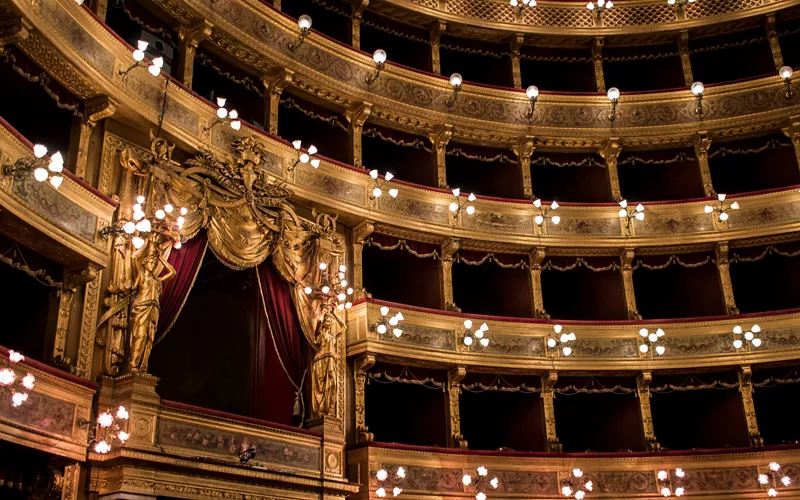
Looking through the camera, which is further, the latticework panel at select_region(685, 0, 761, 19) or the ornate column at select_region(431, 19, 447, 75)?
the latticework panel at select_region(685, 0, 761, 19)

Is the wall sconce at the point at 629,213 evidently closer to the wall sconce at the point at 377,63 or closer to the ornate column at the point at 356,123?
the ornate column at the point at 356,123

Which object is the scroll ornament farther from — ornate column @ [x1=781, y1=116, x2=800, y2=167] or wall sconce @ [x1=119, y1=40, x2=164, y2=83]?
ornate column @ [x1=781, y1=116, x2=800, y2=167]

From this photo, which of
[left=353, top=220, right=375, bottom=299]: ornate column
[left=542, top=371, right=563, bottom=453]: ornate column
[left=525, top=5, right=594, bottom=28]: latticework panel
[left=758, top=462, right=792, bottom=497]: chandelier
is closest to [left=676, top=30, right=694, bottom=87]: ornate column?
[left=525, top=5, right=594, bottom=28]: latticework panel

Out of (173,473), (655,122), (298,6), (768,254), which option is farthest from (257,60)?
(768,254)

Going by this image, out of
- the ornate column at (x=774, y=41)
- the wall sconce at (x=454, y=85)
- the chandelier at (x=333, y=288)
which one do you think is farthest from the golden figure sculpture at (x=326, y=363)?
the ornate column at (x=774, y=41)

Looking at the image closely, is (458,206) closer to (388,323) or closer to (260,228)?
(388,323)

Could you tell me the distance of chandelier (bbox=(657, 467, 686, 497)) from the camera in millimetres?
16266

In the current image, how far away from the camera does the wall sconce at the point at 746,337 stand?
56.3 ft

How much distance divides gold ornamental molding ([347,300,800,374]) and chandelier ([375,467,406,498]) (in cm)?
229

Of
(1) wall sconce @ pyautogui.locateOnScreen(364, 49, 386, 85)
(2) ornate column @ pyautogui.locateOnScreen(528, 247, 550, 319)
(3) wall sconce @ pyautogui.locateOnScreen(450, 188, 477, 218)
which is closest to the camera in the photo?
(1) wall sconce @ pyautogui.locateOnScreen(364, 49, 386, 85)

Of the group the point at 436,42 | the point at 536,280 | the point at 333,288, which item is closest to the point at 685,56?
the point at 436,42

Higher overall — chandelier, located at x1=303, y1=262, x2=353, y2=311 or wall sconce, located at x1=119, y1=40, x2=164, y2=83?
wall sconce, located at x1=119, y1=40, x2=164, y2=83

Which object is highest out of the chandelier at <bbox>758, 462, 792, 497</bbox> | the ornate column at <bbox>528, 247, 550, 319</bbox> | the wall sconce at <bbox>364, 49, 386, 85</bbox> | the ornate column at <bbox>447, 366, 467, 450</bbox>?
the wall sconce at <bbox>364, 49, 386, 85</bbox>

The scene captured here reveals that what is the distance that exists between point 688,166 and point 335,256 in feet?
31.3
